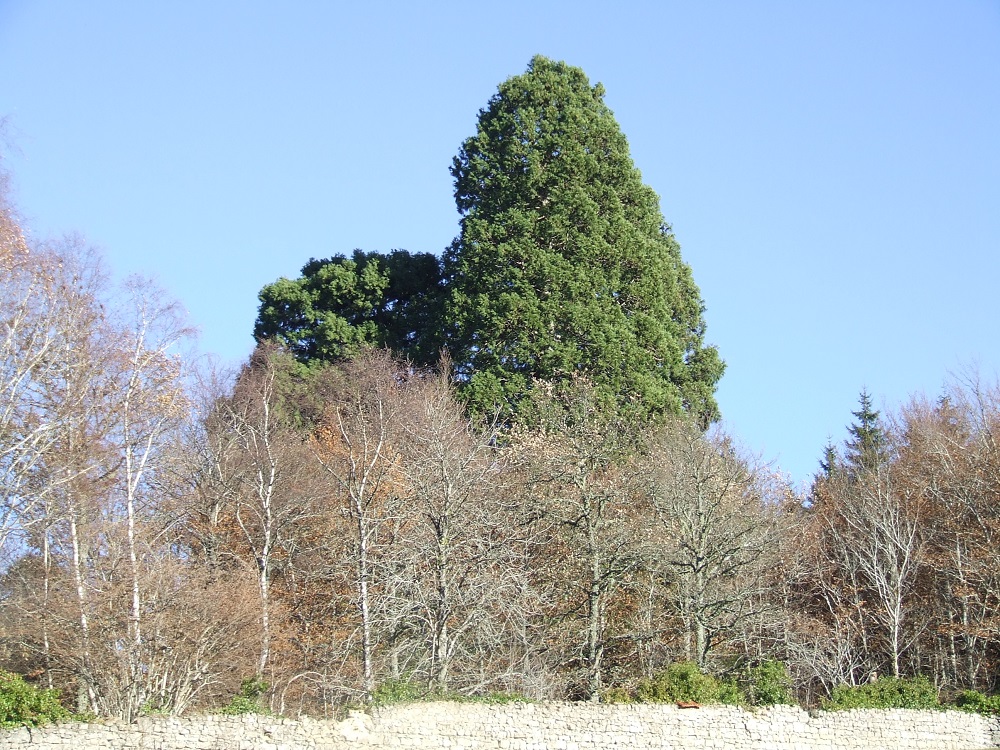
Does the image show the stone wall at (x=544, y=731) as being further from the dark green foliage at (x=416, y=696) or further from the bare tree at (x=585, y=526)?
the bare tree at (x=585, y=526)

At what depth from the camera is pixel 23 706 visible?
75.5 feet

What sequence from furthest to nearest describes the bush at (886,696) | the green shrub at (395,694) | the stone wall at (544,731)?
1. the bush at (886,696)
2. the green shrub at (395,694)
3. the stone wall at (544,731)

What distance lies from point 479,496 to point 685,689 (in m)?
8.79

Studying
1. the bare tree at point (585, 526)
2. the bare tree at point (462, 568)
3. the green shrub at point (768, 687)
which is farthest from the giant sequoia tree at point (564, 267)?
the green shrub at point (768, 687)

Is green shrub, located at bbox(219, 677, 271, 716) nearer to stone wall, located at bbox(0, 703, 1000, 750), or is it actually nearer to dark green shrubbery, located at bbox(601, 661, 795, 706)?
stone wall, located at bbox(0, 703, 1000, 750)

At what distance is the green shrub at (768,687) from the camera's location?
27.1 meters

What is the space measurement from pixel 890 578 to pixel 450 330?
1670cm

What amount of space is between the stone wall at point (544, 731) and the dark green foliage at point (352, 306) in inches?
883

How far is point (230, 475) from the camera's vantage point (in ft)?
120

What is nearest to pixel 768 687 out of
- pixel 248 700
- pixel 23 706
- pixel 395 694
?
pixel 395 694

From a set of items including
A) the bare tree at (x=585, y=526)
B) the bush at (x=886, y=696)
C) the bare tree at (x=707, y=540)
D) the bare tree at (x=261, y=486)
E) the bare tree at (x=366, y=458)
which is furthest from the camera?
the bare tree at (x=261, y=486)

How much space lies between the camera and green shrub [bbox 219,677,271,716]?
79.5 feet

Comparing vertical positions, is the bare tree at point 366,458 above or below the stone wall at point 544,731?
above

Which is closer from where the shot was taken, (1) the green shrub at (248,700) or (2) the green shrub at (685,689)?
(1) the green shrub at (248,700)
